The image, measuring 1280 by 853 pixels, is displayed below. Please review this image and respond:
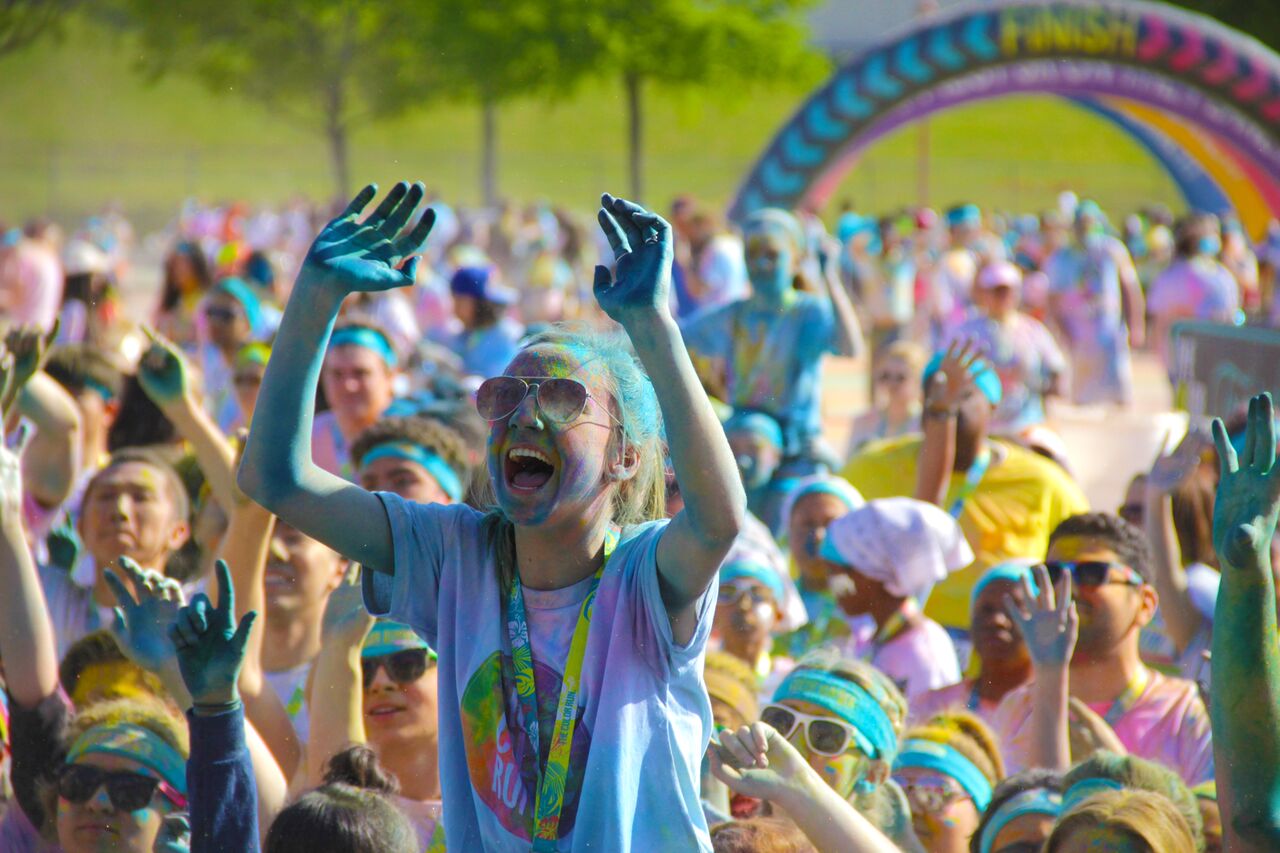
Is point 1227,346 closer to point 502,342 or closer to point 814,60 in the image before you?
point 502,342

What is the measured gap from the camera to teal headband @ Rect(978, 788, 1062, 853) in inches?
124

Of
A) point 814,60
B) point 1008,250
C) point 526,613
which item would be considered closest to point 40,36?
point 526,613

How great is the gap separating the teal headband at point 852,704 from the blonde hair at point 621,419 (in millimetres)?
1086

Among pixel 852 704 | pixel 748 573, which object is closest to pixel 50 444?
pixel 748 573

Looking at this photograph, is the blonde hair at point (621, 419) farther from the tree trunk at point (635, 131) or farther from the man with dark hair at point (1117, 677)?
the tree trunk at point (635, 131)

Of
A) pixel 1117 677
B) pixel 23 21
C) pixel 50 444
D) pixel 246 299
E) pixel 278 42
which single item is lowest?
pixel 1117 677

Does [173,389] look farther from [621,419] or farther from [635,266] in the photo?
[635,266]

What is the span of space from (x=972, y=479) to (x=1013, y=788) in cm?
225

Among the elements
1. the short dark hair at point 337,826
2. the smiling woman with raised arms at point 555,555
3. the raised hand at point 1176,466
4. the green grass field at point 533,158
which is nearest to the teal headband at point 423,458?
the short dark hair at point 337,826

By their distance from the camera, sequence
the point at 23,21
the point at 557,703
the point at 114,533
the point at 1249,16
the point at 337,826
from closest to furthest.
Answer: the point at 557,703 → the point at 337,826 → the point at 114,533 → the point at 23,21 → the point at 1249,16

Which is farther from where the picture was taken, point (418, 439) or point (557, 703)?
point (418, 439)

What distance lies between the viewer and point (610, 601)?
2152 millimetres

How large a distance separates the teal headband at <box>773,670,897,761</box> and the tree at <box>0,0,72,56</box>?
489 centimetres

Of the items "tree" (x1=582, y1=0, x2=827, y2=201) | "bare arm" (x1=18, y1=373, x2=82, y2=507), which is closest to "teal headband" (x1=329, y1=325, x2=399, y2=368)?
→ "bare arm" (x1=18, y1=373, x2=82, y2=507)
